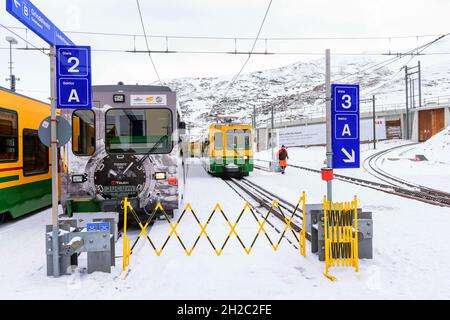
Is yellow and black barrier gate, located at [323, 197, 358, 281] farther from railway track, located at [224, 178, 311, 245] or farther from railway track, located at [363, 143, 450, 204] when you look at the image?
railway track, located at [363, 143, 450, 204]

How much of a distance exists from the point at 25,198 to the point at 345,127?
323 inches

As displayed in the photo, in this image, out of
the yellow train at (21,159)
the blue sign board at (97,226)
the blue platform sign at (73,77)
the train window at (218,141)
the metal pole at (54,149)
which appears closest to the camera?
the metal pole at (54,149)

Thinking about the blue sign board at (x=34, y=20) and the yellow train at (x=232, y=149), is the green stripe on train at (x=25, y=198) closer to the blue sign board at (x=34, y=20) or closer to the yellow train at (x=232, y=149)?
the blue sign board at (x=34, y=20)

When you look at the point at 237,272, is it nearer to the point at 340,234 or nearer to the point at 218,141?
the point at 340,234

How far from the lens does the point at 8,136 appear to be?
9367 millimetres

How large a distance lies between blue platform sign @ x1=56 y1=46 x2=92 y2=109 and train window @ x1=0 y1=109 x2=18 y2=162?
428 cm

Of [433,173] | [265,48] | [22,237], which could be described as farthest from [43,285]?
[433,173]

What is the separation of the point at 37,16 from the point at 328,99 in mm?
4700

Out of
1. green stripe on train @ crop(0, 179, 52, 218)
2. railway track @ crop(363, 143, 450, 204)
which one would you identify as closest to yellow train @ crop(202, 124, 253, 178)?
railway track @ crop(363, 143, 450, 204)

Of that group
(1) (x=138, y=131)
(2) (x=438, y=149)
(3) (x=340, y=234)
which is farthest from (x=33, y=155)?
(2) (x=438, y=149)

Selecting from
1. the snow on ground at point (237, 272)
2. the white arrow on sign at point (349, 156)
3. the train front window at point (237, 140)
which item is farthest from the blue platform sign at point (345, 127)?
the train front window at point (237, 140)

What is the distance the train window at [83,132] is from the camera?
8648 millimetres

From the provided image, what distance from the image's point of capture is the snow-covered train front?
8500 millimetres
